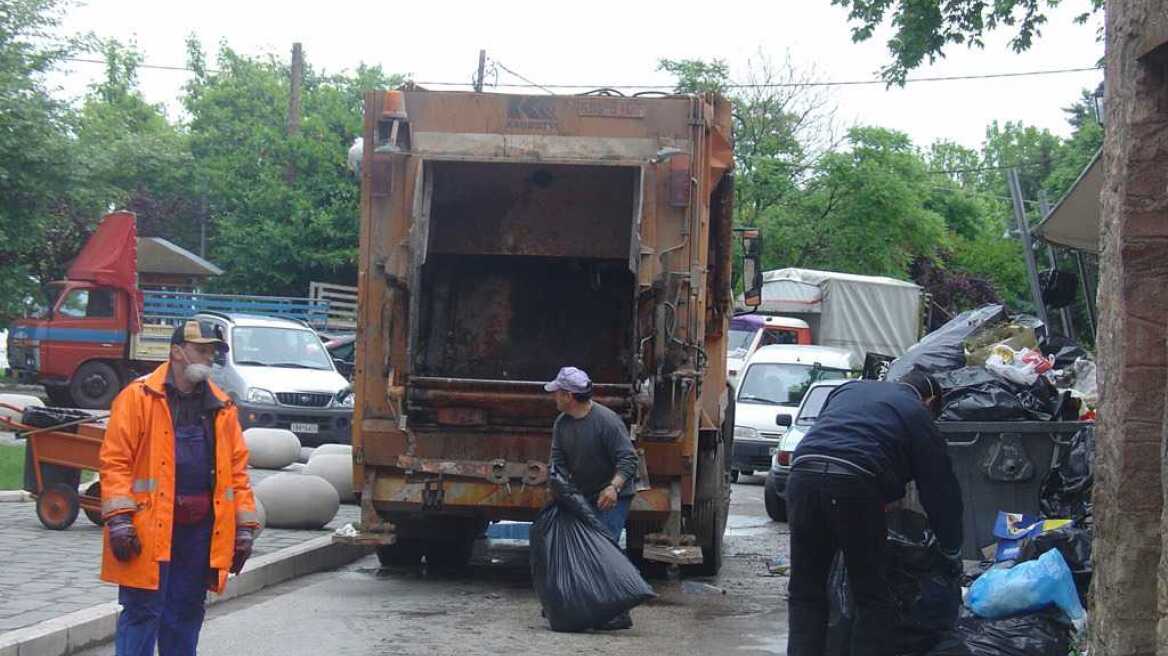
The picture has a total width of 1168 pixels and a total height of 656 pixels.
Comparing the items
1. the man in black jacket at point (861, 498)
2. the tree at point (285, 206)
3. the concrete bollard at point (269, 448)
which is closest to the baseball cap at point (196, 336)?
the man in black jacket at point (861, 498)

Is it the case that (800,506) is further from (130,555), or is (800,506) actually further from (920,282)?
(920,282)

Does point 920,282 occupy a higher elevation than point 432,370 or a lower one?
higher

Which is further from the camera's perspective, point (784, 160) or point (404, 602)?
point (784, 160)

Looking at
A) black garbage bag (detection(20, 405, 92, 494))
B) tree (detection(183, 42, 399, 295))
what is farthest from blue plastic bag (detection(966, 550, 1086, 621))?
tree (detection(183, 42, 399, 295))

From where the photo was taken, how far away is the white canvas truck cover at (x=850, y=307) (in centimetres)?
3147

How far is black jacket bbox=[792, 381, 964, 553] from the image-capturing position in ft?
21.2

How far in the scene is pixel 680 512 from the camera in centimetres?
963

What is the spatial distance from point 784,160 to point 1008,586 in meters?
33.2

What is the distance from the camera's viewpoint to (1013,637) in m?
7.20

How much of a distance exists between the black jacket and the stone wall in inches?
25.7

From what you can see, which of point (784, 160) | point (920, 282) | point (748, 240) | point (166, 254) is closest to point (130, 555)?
point (748, 240)

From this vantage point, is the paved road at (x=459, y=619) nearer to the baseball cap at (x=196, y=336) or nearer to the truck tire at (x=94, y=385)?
the baseball cap at (x=196, y=336)

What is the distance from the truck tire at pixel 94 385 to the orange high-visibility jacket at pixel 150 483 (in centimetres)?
1932

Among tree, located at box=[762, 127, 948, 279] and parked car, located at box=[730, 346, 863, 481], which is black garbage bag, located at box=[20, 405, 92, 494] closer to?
parked car, located at box=[730, 346, 863, 481]
